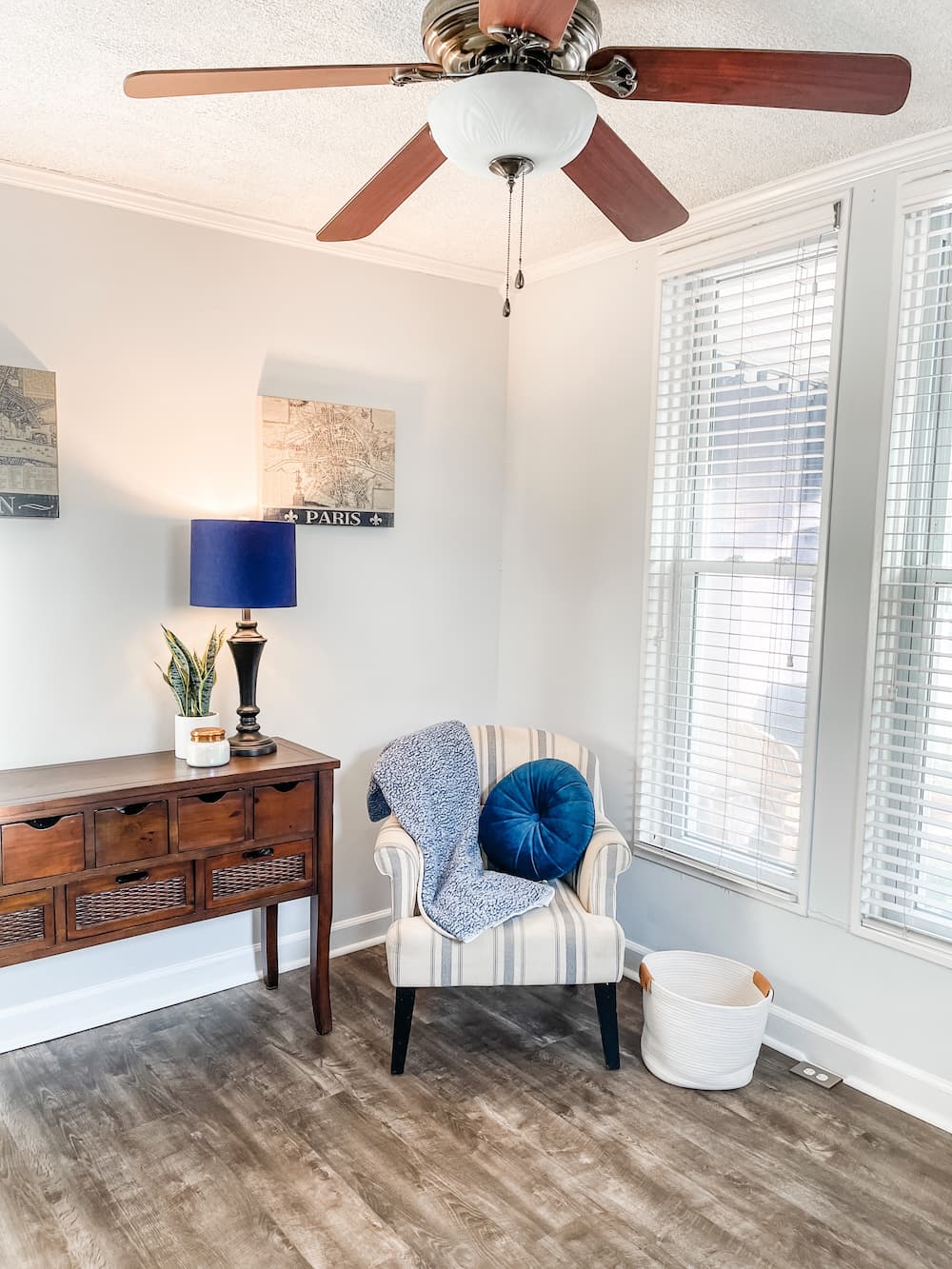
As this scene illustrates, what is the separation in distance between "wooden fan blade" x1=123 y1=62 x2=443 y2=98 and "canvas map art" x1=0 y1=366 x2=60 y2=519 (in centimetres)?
132

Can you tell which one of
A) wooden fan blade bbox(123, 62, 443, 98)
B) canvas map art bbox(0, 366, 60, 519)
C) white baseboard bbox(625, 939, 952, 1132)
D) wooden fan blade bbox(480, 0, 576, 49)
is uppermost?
wooden fan blade bbox(123, 62, 443, 98)

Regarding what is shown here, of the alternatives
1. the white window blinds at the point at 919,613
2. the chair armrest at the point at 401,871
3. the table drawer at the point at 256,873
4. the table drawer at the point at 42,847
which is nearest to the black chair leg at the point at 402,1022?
the chair armrest at the point at 401,871

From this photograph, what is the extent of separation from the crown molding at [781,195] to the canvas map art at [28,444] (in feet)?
5.90

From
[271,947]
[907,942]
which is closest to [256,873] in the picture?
[271,947]

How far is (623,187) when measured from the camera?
1.75 m

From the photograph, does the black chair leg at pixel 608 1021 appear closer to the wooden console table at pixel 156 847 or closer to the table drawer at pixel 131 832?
the wooden console table at pixel 156 847

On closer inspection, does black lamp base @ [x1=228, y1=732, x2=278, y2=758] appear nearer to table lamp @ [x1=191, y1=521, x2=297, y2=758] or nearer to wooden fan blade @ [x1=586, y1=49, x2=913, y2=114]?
table lamp @ [x1=191, y1=521, x2=297, y2=758]

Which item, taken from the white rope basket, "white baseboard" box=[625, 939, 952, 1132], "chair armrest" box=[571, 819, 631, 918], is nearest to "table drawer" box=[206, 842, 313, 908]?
"chair armrest" box=[571, 819, 631, 918]

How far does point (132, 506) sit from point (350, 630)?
0.85 meters

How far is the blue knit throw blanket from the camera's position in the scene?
2547 mm

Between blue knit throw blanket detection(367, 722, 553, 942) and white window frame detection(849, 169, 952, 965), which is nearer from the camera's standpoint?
white window frame detection(849, 169, 952, 965)

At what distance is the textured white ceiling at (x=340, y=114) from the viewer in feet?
5.90

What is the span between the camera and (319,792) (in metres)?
2.74

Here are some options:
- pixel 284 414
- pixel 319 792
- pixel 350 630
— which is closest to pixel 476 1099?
pixel 319 792
